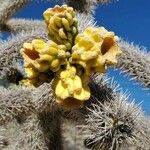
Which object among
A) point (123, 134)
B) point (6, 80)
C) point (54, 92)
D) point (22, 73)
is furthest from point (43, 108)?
point (6, 80)

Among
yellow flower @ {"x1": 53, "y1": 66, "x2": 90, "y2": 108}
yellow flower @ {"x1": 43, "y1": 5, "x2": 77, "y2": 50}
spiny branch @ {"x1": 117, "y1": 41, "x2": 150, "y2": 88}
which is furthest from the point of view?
spiny branch @ {"x1": 117, "y1": 41, "x2": 150, "y2": 88}

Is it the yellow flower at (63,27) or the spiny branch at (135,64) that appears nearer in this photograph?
the yellow flower at (63,27)

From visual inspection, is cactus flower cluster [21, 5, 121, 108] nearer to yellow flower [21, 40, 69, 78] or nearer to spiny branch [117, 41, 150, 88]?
yellow flower [21, 40, 69, 78]

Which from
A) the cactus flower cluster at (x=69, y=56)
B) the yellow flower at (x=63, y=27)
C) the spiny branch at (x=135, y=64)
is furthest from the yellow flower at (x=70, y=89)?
the spiny branch at (x=135, y=64)

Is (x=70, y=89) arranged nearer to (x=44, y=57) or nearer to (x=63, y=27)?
(x=44, y=57)

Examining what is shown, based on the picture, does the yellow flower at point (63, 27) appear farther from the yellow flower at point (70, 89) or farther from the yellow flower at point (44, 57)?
the yellow flower at point (70, 89)

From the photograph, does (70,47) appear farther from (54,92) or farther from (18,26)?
(18,26)

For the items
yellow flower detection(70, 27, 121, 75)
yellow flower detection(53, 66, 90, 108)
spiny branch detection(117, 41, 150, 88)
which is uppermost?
spiny branch detection(117, 41, 150, 88)

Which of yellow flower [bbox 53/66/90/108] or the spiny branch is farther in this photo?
the spiny branch

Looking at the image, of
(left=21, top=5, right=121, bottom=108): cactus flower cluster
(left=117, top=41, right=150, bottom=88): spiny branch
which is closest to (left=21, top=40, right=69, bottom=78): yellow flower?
(left=21, top=5, right=121, bottom=108): cactus flower cluster

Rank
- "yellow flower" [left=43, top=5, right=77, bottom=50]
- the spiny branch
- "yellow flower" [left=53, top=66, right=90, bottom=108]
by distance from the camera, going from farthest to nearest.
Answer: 1. the spiny branch
2. "yellow flower" [left=43, top=5, right=77, bottom=50]
3. "yellow flower" [left=53, top=66, right=90, bottom=108]
